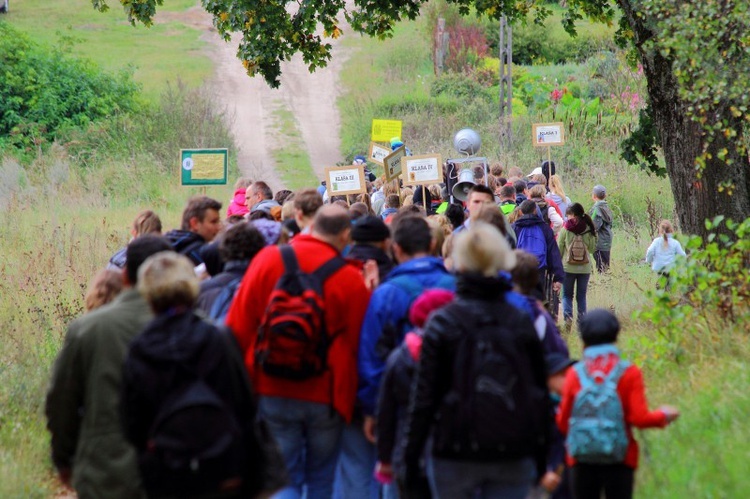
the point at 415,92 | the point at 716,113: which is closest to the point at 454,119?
the point at 415,92

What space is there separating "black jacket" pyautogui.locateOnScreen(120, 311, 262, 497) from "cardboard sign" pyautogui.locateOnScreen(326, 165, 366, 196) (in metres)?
10.8

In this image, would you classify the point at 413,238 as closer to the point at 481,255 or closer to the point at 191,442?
the point at 481,255

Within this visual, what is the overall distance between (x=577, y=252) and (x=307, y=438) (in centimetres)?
901

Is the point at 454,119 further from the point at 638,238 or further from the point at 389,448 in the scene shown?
the point at 389,448

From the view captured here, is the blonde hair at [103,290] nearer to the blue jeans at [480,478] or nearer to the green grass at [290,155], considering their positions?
the blue jeans at [480,478]

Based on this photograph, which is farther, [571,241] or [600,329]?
[571,241]

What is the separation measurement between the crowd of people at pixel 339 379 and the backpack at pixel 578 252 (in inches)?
292

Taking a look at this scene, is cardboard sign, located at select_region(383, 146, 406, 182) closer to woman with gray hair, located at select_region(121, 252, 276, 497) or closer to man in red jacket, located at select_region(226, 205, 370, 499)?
man in red jacket, located at select_region(226, 205, 370, 499)

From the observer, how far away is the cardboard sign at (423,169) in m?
15.2

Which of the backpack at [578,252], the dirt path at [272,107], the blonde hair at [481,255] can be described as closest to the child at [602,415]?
the blonde hair at [481,255]

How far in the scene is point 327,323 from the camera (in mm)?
6234

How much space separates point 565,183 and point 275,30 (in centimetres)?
1455

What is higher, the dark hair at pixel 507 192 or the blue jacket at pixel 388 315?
the dark hair at pixel 507 192

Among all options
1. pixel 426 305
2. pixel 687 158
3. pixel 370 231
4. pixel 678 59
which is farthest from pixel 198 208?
pixel 687 158
